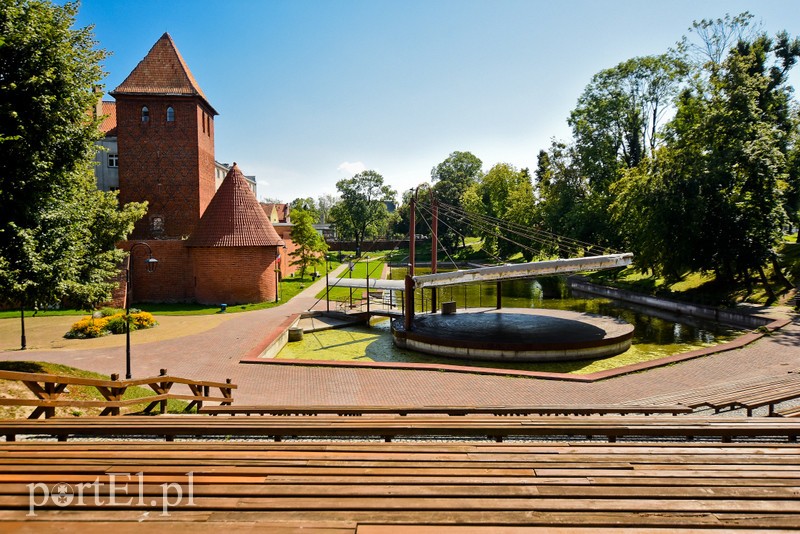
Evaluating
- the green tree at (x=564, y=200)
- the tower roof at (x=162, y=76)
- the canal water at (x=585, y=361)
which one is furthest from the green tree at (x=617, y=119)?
the tower roof at (x=162, y=76)

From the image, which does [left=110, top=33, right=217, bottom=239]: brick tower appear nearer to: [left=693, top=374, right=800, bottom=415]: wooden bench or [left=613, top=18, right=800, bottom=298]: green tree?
[left=613, top=18, right=800, bottom=298]: green tree

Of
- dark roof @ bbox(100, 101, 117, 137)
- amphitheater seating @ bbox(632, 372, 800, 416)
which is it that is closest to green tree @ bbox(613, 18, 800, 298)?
amphitheater seating @ bbox(632, 372, 800, 416)

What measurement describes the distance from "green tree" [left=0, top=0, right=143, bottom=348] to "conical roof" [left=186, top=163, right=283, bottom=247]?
17026 millimetres

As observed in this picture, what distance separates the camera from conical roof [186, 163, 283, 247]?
30125 mm

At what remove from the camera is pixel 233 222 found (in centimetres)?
3083

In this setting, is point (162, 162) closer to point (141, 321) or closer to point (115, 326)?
point (141, 321)

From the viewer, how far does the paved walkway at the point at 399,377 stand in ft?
40.1

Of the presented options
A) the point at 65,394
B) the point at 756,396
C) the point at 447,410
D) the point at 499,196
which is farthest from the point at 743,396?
the point at 499,196

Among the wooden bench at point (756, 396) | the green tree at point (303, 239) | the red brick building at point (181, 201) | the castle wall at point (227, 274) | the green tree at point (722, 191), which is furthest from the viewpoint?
the green tree at point (303, 239)

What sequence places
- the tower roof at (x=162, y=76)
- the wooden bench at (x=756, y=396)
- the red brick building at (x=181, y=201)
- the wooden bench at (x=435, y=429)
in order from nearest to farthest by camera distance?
the wooden bench at (x=435, y=429) → the wooden bench at (x=756, y=396) → the red brick building at (x=181, y=201) → the tower roof at (x=162, y=76)

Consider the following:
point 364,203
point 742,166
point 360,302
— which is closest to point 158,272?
point 360,302

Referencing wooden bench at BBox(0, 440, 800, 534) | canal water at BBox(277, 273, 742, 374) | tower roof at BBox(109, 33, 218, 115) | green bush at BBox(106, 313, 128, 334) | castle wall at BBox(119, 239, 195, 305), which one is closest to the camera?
wooden bench at BBox(0, 440, 800, 534)

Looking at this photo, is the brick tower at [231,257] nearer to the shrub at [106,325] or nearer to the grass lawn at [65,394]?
the shrub at [106,325]

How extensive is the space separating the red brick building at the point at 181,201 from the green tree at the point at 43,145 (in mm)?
17096
